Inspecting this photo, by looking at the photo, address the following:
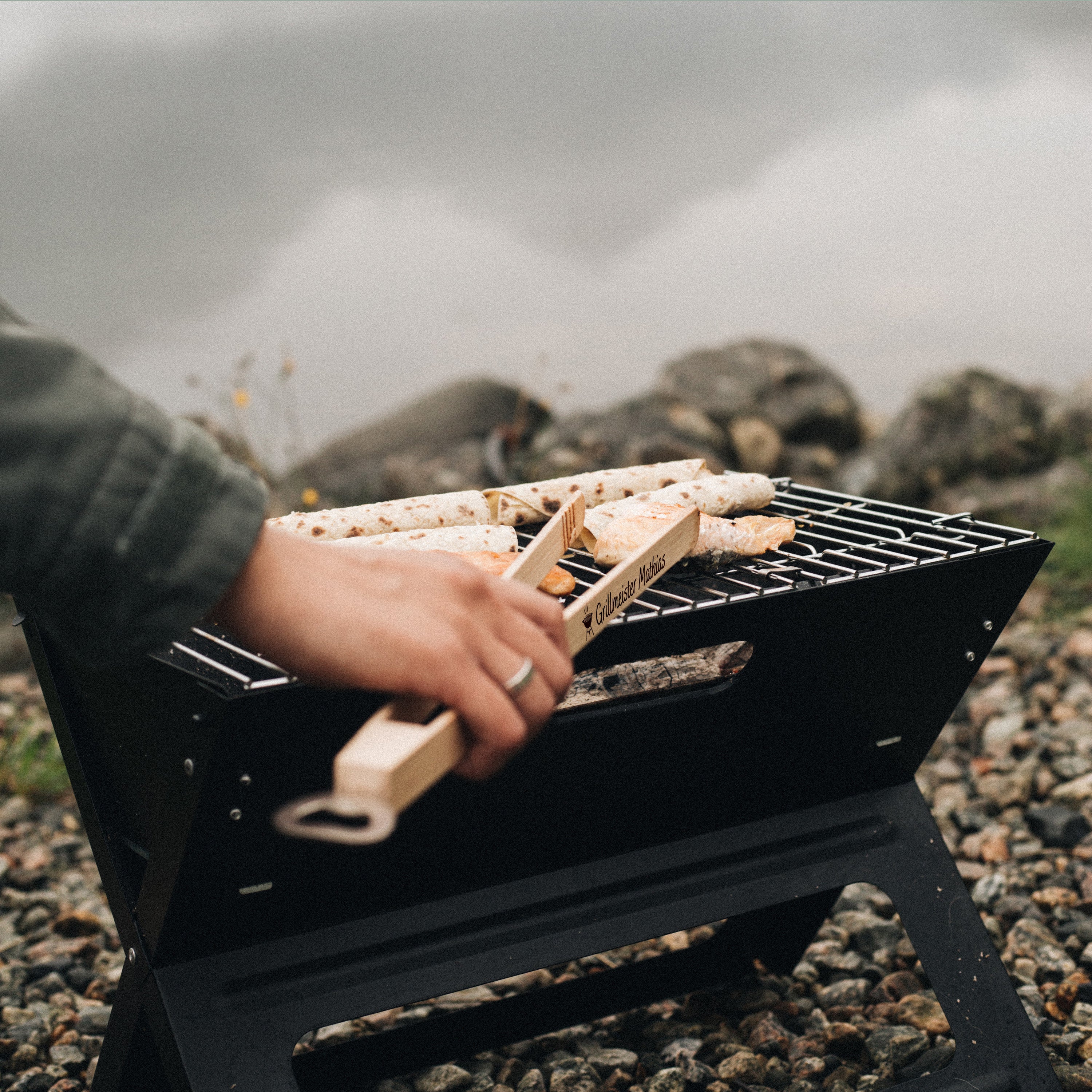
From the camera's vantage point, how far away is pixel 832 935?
8.93ft

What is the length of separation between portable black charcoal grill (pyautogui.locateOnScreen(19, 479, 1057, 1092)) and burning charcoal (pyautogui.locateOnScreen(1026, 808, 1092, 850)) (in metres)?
1.26

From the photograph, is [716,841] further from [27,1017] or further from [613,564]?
[27,1017]

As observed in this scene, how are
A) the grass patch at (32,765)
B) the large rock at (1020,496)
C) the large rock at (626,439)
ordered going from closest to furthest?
the grass patch at (32,765)
the large rock at (1020,496)
the large rock at (626,439)

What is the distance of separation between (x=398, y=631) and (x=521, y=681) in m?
0.12

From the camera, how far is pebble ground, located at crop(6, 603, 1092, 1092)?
219 cm

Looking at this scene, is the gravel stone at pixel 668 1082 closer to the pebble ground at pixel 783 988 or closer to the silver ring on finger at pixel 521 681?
the pebble ground at pixel 783 988

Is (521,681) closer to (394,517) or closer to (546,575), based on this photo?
(546,575)

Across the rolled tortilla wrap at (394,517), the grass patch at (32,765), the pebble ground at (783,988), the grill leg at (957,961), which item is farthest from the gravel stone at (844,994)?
the grass patch at (32,765)

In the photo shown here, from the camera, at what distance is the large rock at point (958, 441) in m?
6.55

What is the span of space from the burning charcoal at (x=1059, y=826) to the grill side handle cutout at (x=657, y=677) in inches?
68.8

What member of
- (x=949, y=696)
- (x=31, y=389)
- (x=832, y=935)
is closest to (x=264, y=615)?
(x=31, y=389)

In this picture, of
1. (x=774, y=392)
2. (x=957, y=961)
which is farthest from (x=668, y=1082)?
(x=774, y=392)

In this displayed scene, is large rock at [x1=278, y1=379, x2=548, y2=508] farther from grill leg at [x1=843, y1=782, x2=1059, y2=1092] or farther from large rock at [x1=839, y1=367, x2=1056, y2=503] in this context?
grill leg at [x1=843, y1=782, x2=1059, y2=1092]

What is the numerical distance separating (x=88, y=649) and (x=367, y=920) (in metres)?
0.78
